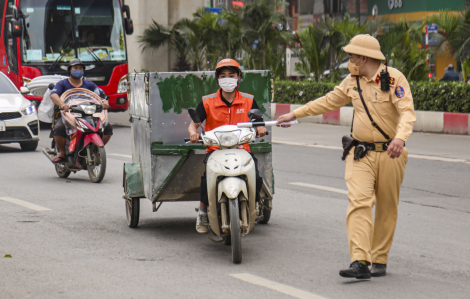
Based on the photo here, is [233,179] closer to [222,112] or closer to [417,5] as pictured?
[222,112]

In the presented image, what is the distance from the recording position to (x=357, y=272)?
5.12m

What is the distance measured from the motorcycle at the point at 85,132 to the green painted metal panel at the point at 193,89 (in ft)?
12.5

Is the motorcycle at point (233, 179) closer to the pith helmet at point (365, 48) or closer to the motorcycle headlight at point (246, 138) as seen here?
the motorcycle headlight at point (246, 138)

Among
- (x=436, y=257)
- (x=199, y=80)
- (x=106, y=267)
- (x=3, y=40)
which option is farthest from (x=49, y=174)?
(x=3, y=40)

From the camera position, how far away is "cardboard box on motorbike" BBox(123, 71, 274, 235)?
21.6 feet

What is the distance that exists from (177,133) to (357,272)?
2237mm

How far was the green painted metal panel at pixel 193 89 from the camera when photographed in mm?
6648

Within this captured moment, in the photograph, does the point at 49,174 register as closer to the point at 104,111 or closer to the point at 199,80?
the point at 104,111

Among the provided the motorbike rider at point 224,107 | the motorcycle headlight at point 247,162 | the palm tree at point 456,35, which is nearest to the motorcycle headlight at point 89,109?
the motorbike rider at point 224,107

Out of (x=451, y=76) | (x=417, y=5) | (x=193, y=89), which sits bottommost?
(x=451, y=76)

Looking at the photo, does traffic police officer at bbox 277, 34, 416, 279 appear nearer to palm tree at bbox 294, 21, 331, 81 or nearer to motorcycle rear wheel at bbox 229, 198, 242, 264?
motorcycle rear wheel at bbox 229, 198, 242, 264

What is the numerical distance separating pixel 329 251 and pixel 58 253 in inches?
85.4

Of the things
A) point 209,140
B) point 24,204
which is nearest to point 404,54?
point 24,204

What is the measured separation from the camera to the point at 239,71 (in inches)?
238
